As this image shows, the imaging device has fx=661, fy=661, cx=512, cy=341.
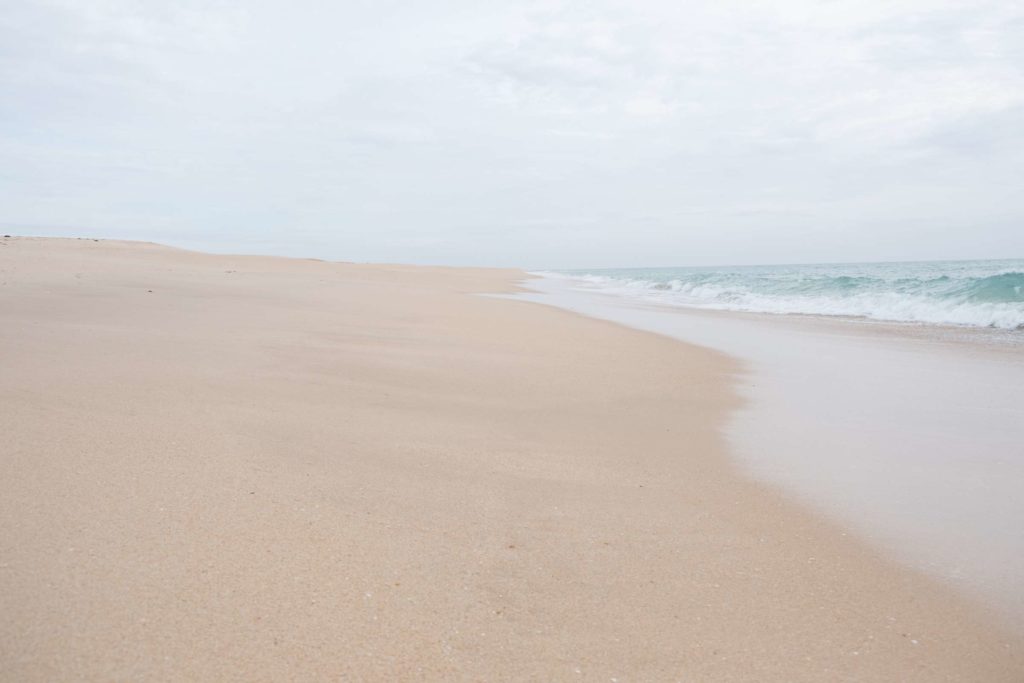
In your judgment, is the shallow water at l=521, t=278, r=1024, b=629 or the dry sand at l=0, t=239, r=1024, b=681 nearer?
the dry sand at l=0, t=239, r=1024, b=681

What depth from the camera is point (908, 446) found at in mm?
4199

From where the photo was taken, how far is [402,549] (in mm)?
2324

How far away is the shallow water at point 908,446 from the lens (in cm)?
271

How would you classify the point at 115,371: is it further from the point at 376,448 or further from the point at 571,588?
the point at 571,588

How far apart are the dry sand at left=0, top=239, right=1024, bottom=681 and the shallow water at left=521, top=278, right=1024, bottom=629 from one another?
0.26 metres

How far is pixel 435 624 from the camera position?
1.89 m

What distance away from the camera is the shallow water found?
271 cm

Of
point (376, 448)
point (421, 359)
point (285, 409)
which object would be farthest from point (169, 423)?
point (421, 359)

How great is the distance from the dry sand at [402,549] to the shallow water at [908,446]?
0.85 feet

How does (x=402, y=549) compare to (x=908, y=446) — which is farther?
(x=908, y=446)

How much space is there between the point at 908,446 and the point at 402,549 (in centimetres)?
346

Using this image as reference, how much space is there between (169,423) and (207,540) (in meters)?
1.45

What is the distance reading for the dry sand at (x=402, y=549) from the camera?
1758mm

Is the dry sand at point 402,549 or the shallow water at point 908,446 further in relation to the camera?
the shallow water at point 908,446
